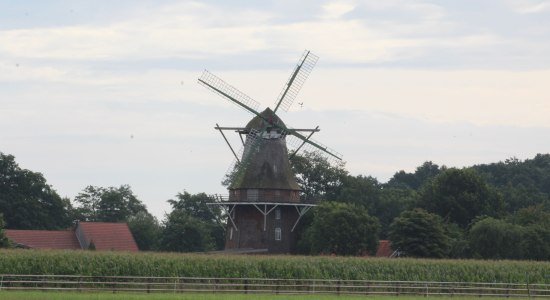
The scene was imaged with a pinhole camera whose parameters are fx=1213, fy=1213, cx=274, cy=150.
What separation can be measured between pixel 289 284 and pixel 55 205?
55781 millimetres

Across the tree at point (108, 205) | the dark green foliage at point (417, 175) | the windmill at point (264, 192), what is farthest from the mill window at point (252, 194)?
the dark green foliage at point (417, 175)

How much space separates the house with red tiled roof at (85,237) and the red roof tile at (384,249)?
20.8 m

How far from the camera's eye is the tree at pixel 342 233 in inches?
3563

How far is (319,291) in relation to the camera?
67188 mm

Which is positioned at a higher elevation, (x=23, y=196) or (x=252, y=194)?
(x=23, y=196)

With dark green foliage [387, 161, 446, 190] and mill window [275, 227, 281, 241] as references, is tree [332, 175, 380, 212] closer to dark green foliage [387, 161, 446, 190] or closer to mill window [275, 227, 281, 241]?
mill window [275, 227, 281, 241]

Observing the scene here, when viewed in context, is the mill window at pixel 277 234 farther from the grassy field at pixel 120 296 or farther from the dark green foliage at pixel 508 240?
the grassy field at pixel 120 296

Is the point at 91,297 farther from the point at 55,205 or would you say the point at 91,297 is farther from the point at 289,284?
the point at 55,205

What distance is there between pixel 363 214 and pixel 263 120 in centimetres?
1070

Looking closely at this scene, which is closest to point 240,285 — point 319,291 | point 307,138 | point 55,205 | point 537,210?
point 319,291

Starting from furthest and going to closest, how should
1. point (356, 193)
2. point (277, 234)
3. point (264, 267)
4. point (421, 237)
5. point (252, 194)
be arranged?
point (356, 193), point (277, 234), point (252, 194), point (421, 237), point (264, 267)

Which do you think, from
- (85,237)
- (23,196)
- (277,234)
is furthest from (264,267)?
(23,196)

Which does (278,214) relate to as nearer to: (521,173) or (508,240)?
(508,240)

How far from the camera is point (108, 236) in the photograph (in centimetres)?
10531
